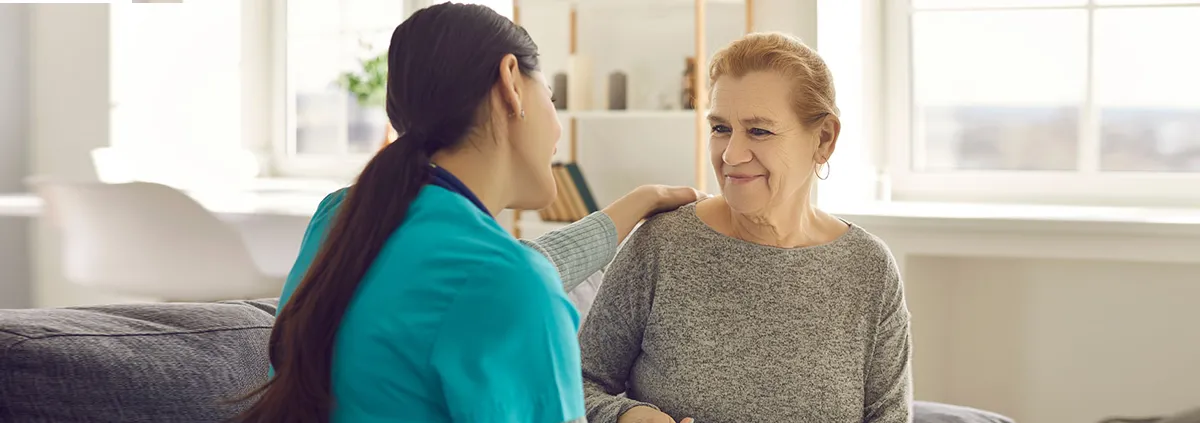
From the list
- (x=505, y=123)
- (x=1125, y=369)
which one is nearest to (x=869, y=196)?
(x=1125, y=369)

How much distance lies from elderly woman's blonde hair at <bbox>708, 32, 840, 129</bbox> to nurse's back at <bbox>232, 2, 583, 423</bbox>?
683 mm

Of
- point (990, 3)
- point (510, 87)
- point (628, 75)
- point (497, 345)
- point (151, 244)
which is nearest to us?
point (497, 345)

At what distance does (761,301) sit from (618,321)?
22cm

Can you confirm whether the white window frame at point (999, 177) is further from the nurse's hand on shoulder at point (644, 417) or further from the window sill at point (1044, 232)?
the nurse's hand on shoulder at point (644, 417)

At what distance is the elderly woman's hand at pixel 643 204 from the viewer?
5.58 ft

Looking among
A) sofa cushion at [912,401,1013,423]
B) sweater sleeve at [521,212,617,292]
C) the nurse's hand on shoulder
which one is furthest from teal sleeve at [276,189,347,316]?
sofa cushion at [912,401,1013,423]

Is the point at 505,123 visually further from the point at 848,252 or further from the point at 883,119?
the point at 883,119

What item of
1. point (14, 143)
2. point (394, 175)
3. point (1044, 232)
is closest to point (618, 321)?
point (394, 175)

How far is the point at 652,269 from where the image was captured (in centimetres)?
172

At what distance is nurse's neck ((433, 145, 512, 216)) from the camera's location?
1.00m

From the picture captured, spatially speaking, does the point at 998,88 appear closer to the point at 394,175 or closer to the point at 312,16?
the point at 394,175

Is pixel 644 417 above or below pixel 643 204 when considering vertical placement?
below

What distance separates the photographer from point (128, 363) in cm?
127

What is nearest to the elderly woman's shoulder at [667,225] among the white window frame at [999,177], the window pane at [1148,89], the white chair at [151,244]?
the white window frame at [999,177]
